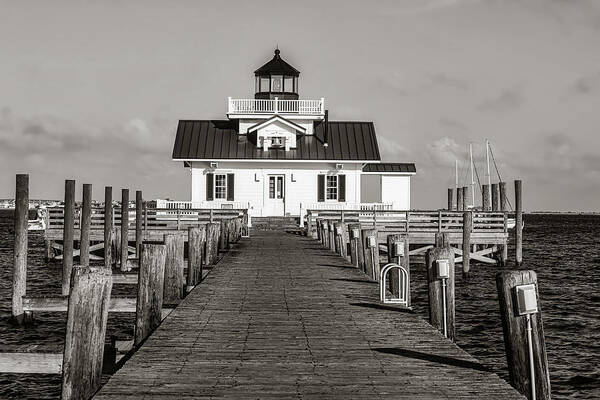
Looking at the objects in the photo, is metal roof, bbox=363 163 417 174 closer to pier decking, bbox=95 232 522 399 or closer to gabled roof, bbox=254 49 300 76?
gabled roof, bbox=254 49 300 76

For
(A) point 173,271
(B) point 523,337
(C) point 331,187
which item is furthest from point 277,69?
(B) point 523,337

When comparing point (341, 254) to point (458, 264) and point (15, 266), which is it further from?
point (458, 264)

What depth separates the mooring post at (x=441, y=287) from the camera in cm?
1125

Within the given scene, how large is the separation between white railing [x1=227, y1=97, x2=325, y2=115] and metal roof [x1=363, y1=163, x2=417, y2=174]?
17.6 feet

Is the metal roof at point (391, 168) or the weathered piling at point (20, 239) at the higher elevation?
the metal roof at point (391, 168)

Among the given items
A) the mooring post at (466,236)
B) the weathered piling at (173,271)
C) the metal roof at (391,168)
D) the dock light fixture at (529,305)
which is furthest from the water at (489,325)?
the metal roof at (391,168)

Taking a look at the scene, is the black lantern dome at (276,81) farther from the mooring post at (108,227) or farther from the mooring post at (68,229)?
the mooring post at (68,229)

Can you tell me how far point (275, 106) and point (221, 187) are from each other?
5588mm

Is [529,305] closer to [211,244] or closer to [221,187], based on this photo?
[211,244]

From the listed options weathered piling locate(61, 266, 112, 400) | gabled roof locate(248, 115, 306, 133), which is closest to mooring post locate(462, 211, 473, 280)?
gabled roof locate(248, 115, 306, 133)

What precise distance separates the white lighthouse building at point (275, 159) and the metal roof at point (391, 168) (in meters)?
3.13

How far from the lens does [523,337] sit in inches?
301

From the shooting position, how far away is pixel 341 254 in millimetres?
22438

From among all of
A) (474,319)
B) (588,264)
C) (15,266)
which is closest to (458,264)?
(588,264)
